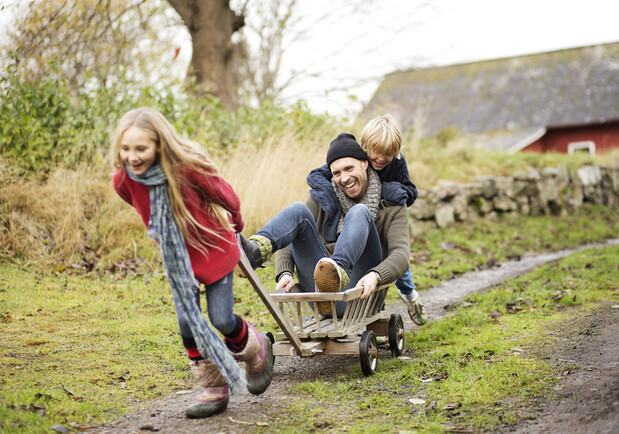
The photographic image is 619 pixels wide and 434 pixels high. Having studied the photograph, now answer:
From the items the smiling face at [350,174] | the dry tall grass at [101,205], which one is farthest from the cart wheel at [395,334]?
the dry tall grass at [101,205]

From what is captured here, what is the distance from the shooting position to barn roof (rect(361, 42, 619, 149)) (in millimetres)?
23922

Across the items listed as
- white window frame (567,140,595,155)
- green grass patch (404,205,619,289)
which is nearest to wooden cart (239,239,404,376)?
green grass patch (404,205,619,289)

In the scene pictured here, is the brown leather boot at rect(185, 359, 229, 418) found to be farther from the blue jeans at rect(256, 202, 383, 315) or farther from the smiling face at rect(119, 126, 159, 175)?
the smiling face at rect(119, 126, 159, 175)

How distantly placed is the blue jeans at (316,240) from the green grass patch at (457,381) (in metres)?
0.61

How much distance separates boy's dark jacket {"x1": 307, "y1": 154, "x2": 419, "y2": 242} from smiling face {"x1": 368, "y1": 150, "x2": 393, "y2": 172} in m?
0.04

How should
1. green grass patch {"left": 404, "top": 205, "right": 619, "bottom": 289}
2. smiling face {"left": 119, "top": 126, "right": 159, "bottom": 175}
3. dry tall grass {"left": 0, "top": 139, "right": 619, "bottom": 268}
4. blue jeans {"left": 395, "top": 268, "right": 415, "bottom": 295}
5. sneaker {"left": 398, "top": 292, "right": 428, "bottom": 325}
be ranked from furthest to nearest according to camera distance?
green grass patch {"left": 404, "top": 205, "right": 619, "bottom": 289} < dry tall grass {"left": 0, "top": 139, "right": 619, "bottom": 268} < sneaker {"left": 398, "top": 292, "right": 428, "bottom": 325} < blue jeans {"left": 395, "top": 268, "right": 415, "bottom": 295} < smiling face {"left": 119, "top": 126, "right": 159, "bottom": 175}

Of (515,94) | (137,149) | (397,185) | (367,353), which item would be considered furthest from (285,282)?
(515,94)

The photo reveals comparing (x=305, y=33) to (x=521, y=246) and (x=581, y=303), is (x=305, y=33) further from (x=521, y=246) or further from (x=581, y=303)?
(x=581, y=303)

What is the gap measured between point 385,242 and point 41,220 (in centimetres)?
436

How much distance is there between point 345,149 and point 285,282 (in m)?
0.94

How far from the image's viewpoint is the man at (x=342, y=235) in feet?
11.3

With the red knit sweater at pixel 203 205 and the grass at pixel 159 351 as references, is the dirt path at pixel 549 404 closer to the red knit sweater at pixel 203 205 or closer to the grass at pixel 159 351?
the grass at pixel 159 351

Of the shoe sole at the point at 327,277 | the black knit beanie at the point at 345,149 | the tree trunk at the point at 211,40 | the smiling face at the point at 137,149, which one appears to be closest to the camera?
the smiling face at the point at 137,149

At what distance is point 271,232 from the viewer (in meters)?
3.51
